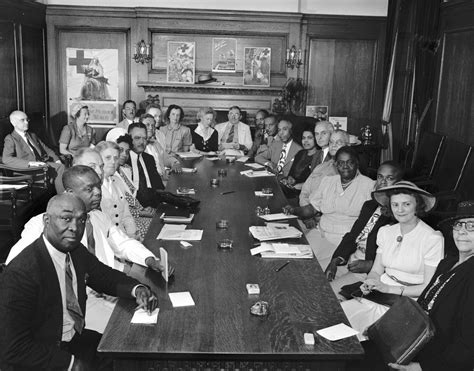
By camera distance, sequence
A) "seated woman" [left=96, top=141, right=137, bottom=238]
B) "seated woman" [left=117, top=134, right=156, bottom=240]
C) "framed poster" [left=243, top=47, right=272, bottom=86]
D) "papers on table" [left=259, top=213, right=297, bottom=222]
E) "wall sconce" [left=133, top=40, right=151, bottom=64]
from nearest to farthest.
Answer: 1. "papers on table" [left=259, top=213, right=297, bottom=222]
2. "seated woman" [left=96, top=141, right=137, bottom=238]
3. "seated woman" [left=117, top=134, right=156, bottom=240]
4. "wall sconce" [left=133, top=40, right=151, bottom=64]
5. "framed poster" [left=243, top=47, right=272, bottom=86]

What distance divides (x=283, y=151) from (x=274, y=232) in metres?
3.43

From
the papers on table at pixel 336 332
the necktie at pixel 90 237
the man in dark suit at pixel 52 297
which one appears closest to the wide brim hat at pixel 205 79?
the necktie at pixel 90 237

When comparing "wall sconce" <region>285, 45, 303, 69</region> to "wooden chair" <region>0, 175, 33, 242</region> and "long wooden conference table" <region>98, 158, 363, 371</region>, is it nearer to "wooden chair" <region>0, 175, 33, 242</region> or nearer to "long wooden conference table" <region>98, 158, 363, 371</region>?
"wooden chair" <region>0, 175, 33, 242</region>

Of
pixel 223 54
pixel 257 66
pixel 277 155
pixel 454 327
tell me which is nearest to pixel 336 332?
pixel 454 327

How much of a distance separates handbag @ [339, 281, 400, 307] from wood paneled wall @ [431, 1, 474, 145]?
13.3ft

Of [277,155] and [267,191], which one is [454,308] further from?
[277,155]

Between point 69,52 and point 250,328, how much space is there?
8795mm

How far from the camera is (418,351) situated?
2600mm

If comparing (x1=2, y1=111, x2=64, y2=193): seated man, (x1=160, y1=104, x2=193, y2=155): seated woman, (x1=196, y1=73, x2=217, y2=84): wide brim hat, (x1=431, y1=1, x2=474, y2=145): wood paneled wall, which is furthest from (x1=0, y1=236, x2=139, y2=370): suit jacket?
(x1=196, y1=73, x2=217, y2=84): wide brim hat

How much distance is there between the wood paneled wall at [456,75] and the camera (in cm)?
715

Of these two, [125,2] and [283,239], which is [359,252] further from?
[125,2]

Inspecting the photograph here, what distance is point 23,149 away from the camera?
739 centimetres

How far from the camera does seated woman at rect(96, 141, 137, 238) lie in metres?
4.59

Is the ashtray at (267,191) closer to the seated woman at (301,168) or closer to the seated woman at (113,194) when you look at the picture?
the seated woman at (301,168)
